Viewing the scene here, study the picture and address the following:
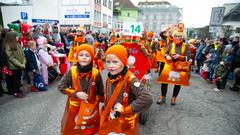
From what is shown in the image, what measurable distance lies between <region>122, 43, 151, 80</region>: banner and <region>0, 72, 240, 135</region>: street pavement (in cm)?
112

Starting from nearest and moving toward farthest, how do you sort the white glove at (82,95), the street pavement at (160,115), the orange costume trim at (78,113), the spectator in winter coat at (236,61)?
the white glove at (82,95)
the orange costume trim at (78,113)
the street pavement at (160,115)
the spectator in winter coat at (236,61)

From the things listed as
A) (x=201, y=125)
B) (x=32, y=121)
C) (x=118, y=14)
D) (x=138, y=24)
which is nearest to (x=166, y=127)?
(x=201, y=125)

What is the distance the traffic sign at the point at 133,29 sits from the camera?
4023 millimetres

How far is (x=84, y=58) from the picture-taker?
226 centimetres

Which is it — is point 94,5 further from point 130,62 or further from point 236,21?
point 130,62

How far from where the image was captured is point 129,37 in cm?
409

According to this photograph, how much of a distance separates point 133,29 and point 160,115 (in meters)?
2.04

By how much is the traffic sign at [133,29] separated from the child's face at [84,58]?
1.95m

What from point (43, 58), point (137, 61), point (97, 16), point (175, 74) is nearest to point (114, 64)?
point (137, 61)

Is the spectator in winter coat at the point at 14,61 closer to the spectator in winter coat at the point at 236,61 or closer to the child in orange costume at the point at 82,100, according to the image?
the child in orange costume at the point at 82,100

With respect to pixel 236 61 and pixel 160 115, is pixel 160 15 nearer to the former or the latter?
pixel 236 61

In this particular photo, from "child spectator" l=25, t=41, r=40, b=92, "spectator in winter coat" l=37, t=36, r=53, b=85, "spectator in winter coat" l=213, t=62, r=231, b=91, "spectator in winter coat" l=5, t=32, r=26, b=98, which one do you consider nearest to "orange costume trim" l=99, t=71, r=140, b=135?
"spectator in winter coat" l=5, t=32, r=26, b=98

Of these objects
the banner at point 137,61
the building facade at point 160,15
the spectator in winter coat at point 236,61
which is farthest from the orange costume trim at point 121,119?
the building facade at point 160,15

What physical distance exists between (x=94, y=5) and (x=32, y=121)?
2568 cm
